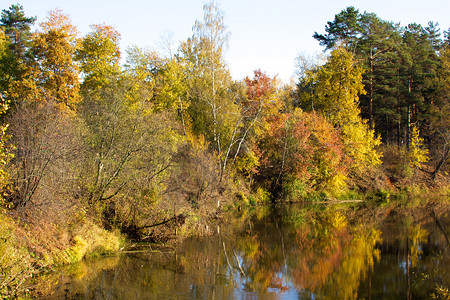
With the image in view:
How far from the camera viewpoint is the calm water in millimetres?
12266

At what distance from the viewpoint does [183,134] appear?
1198 inches

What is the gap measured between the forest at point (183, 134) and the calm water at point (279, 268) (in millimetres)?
1502

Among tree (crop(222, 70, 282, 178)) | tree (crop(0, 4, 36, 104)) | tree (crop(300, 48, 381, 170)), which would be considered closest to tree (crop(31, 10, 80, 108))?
tree (crop(0, 4, 36, 104))

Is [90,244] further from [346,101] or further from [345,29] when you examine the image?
[345,29]

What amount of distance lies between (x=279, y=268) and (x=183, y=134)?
16.9 metres

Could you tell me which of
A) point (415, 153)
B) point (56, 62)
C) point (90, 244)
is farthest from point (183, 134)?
point (415, 153)

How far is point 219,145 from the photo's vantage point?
29.2 m

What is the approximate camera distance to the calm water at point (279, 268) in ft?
40.2

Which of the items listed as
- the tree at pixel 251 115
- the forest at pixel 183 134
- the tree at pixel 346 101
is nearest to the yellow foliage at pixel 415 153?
the forest at pixel 183 134

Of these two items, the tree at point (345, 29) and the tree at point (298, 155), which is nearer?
the tree at point (298, 155)

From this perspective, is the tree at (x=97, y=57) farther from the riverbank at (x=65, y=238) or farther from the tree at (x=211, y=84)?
the riverbank at (x=65, y=238)

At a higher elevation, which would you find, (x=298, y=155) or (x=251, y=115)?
(x=251, y=115)

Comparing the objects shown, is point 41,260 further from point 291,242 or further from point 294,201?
point 294,201

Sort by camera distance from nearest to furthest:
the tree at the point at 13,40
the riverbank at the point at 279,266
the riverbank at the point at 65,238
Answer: the riverbank at the point at 65,238, the riverbank at the point at 279,266, the tree at the point at 13,40
